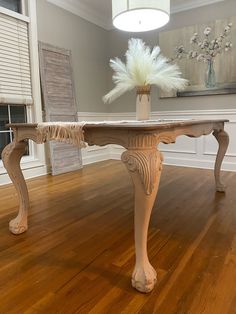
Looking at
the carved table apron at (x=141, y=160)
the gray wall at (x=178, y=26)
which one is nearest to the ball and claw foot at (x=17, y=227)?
the carved table apron at (x=141, y=160)

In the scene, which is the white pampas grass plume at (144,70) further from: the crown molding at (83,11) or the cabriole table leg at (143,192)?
the crown molding at (83,11)

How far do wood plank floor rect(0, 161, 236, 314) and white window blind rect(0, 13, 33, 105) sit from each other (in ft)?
3.75

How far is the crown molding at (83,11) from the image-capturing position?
11.2 feet

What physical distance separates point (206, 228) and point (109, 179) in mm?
1504

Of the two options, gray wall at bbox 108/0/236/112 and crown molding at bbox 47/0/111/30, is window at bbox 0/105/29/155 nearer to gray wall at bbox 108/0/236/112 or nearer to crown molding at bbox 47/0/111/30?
crown molding at bbox 47/0/111/30

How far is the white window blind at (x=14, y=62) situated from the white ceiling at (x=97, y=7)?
0.78 m

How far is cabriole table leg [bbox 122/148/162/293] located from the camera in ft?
3.26

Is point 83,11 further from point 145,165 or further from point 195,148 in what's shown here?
point 145,165

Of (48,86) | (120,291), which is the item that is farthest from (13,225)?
(48,86)

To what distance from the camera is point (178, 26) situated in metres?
3.60

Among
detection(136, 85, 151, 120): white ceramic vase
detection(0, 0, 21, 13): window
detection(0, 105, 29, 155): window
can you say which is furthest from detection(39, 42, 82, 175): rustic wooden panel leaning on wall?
detection(136, 85, 151, 120): white ceramic vase

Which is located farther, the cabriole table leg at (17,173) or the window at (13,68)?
the window at (13,68)

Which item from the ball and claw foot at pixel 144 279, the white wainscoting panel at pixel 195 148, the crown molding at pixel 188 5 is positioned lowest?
the ball and claw foot at pixel 144 279

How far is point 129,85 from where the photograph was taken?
1.78m
